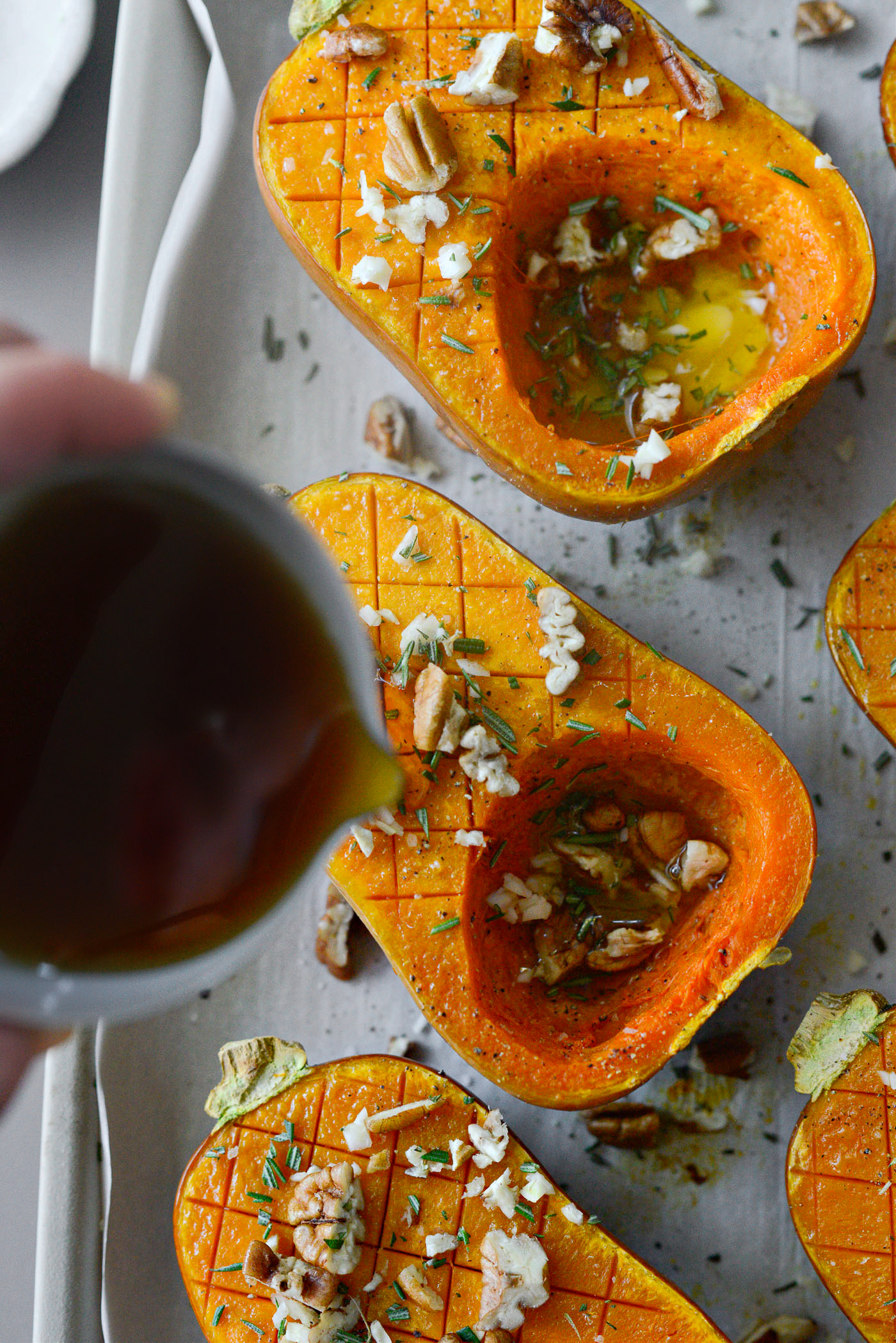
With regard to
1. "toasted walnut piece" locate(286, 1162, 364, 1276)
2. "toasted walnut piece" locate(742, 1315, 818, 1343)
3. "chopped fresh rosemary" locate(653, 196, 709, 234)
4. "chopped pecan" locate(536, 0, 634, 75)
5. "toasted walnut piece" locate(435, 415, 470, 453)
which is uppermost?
"chopped pecan" locate(536, 0, 634, 75)

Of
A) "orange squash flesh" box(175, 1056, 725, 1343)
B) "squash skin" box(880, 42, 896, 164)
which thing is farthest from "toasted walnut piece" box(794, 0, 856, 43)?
"orange squash flesh" box(175, 1056, 725, 1343)

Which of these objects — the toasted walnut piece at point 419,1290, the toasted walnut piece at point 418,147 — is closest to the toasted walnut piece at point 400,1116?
the toasted walnut piece at point 419,1290

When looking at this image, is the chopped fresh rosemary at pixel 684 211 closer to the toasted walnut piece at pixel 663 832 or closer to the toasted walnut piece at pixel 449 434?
the toasted walnut piece at pixel 449 434

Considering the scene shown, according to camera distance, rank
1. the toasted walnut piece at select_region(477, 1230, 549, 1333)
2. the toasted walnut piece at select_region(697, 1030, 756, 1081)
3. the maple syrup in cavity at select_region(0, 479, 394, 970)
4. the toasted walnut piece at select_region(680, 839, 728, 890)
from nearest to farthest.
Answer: the maple syrup in cavity at select_region(0, 479, 394, 970) < the toasted walnut piece at select_region(477, 1230, 549, 1333) < the toasted walnut piece at select_region(680, 839, 728, 890) < the toasted walnut piece at select_region(697, 1030, 756, 1081)

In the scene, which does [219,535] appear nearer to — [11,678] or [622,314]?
[11,678]

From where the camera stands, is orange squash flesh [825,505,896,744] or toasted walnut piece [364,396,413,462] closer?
orange squash flesh [825,505,896,744]

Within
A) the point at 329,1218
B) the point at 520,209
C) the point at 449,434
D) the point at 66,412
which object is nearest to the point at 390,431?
the point at 449,434

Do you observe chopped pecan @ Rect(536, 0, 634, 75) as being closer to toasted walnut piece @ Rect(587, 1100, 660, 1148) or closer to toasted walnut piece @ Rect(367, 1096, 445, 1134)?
toasted walnut piece @ Rect(367, 1096, 445, 1134)

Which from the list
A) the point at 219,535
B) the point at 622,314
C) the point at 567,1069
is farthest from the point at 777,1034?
the point at 219,535
